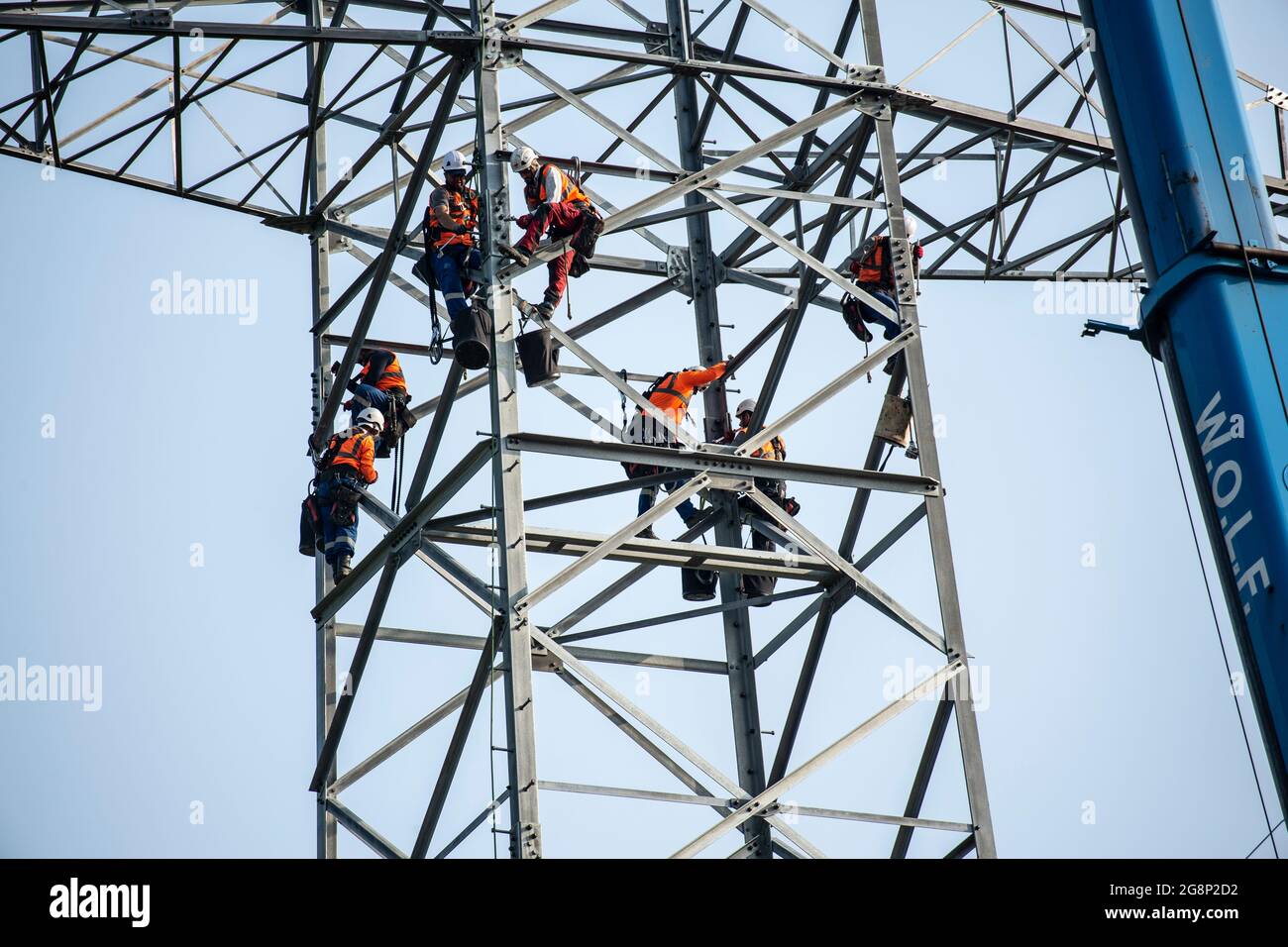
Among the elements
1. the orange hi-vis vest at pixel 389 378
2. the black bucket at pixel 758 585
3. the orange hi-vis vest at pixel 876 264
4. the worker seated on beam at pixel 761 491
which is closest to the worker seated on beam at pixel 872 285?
the orange hi-vis vest at pixel 876 264

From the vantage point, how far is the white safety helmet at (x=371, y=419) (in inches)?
753

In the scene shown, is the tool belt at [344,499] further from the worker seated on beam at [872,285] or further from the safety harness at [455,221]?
the worker seated on beam at [872,285]

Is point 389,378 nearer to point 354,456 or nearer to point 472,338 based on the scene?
point 354,456

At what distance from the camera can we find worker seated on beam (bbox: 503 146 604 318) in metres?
16.8

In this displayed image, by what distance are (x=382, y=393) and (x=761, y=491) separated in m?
4.31

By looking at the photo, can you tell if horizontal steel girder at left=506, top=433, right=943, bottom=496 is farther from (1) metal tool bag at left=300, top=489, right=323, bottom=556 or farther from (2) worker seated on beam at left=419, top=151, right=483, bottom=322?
(1) metal tool bag at left=300, top=489, right=323, bottom=556

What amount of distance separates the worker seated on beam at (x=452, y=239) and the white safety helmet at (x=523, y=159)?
2.04 feet

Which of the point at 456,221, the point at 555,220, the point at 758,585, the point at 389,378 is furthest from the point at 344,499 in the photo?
the point at 758,585

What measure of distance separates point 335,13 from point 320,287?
2.75 m

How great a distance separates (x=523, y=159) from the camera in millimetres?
17125

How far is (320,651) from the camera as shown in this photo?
18344 millimetres

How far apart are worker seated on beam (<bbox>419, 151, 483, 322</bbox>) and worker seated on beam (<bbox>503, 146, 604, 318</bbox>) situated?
66 centimetres
